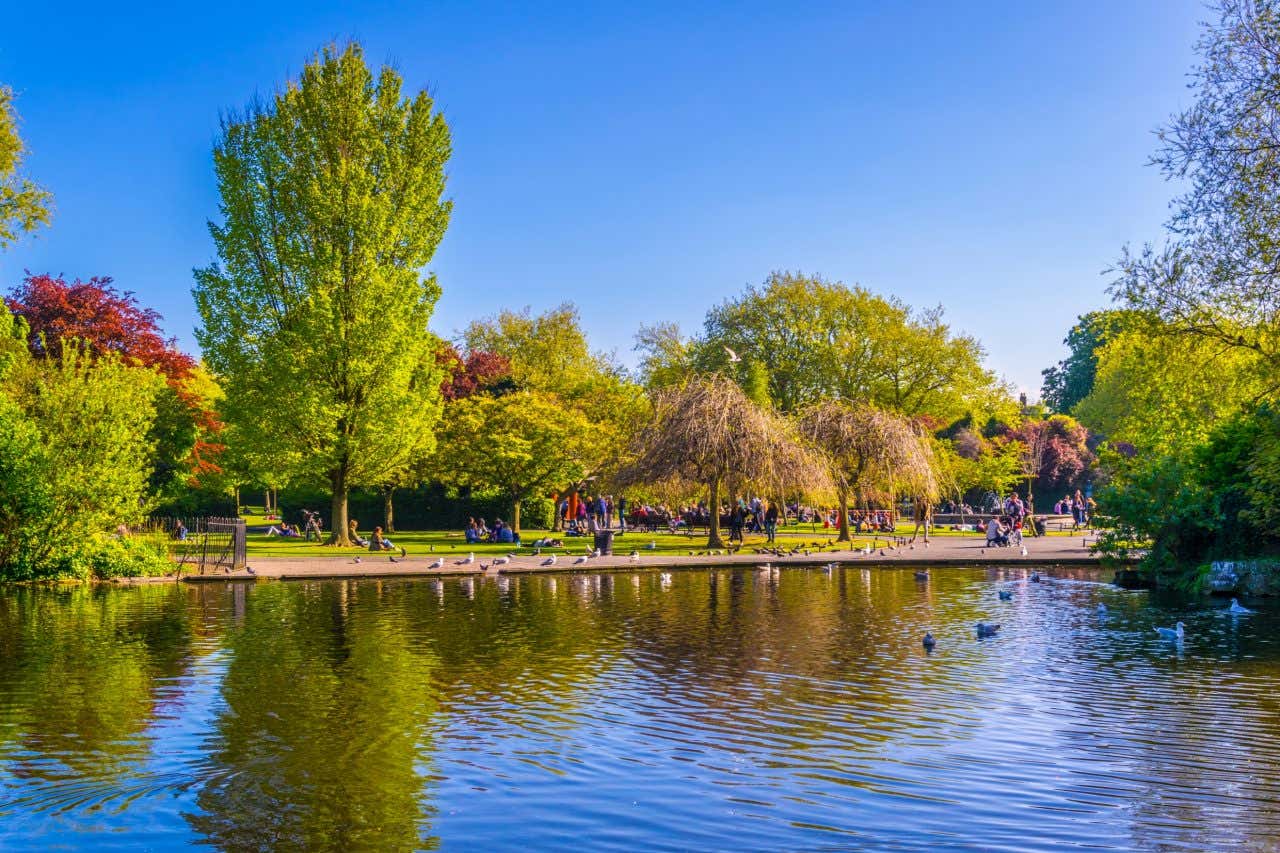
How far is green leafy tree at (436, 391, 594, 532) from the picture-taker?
5081 cm

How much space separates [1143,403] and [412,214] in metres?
30.1

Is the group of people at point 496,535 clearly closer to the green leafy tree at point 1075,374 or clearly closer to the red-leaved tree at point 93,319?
the red-leaved tree at point 93,319

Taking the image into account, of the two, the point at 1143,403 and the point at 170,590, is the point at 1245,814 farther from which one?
the point at 1143,403

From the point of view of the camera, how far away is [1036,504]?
293 feet

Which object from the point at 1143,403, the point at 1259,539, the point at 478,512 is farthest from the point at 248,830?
the point at 478,512

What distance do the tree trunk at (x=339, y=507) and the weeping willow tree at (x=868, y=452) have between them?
18480 millimetres

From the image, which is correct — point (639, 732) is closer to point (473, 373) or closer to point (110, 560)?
point (110, 560)

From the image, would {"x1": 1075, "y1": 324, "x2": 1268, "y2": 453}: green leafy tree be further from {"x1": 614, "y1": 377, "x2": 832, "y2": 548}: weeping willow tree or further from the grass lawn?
{"x1": 614, "y1": 377, "x2": 832, "y2": 548}: weeping willow tree

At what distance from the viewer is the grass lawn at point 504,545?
39844 mm

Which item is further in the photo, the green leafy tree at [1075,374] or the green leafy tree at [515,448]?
the green leafy tree at [1075,374]

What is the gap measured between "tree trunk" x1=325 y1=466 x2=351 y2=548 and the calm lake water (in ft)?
67.6

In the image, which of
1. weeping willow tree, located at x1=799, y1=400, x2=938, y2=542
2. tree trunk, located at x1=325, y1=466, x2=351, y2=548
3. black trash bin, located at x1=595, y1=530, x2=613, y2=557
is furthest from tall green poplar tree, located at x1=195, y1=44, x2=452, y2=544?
weeping willow tree, located at x1=799, y1=400, x2=938, y2=542

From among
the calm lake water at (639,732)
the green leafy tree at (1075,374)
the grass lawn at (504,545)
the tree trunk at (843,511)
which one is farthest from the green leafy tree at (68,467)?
the green leafy tree at (1075,374)

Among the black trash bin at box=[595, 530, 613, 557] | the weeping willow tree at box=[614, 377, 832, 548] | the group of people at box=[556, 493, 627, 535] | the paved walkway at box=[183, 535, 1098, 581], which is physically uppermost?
the weeping willow tree at box=[614, 377, 832, 548]
